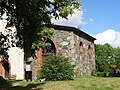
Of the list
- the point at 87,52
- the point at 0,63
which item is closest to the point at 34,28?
the point at 0,63

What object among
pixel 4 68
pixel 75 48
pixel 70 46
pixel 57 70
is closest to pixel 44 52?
pixel 70 46

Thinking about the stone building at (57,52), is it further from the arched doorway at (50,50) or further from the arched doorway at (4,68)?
the arched doorway at (4,68)

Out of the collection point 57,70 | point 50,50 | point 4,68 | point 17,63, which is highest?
point 50,50

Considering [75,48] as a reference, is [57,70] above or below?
below

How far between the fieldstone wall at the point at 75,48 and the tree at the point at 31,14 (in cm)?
1183

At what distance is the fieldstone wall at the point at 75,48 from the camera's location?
2934 cm

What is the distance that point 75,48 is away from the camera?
29.9 m

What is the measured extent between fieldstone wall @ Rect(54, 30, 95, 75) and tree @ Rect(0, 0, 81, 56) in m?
11.8

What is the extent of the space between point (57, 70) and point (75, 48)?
9898mm

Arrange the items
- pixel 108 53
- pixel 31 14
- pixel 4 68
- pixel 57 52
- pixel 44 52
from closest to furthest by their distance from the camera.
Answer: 1. pixel 31 14
2. pixel 57 52
3. pixel 44 52
4. pixel 4 68
5. pixel 108 53

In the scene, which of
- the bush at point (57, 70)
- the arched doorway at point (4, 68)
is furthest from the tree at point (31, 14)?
the arched doorway at point (4, 68)

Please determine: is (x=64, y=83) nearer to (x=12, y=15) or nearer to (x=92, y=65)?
(x=12, y=15)

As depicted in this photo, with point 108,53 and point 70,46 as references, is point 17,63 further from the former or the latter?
point 108,53

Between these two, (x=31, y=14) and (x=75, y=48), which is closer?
(x=31, y=14)
